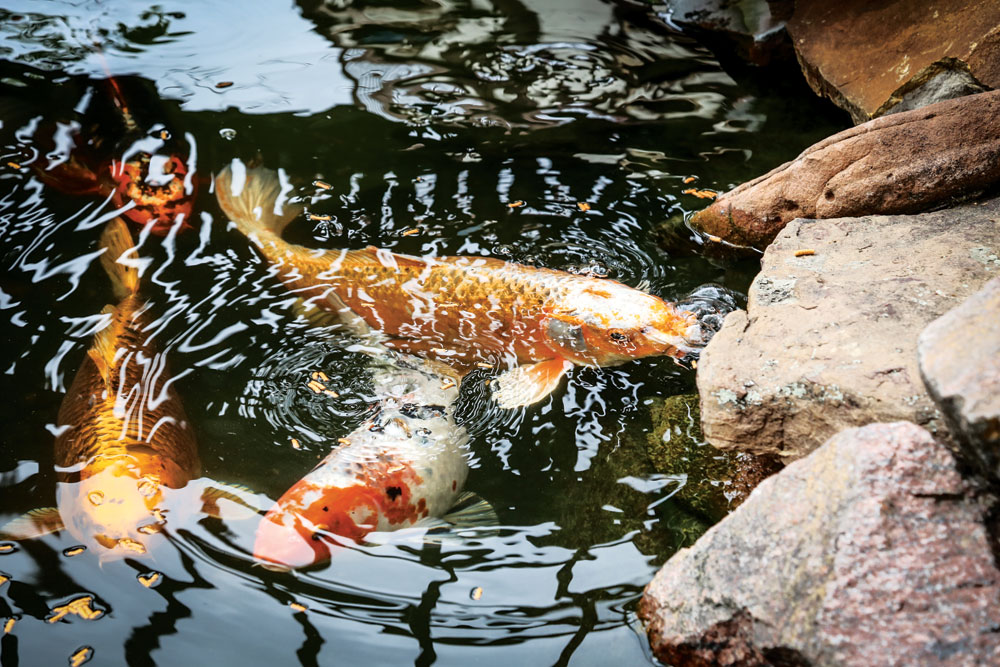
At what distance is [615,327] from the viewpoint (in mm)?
4465

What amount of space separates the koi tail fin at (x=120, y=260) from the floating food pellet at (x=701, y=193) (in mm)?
3810

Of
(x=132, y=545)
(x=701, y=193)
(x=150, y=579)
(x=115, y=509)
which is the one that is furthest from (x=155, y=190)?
(x=701, y=193)

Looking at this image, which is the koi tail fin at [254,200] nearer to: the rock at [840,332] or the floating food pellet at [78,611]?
the floating food pellet at [78,611]

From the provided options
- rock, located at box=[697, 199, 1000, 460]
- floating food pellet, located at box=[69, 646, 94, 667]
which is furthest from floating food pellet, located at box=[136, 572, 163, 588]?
rock, located at box=[697, 199, 1000, 460]

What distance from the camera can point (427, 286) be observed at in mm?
4742

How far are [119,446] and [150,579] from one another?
0.89 meters

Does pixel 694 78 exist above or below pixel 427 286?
above

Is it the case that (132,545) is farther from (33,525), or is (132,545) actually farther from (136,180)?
(136,180)

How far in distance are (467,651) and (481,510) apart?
0.74 meters

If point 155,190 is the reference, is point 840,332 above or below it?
above

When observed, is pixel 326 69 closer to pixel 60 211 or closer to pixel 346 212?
pixel 346 212

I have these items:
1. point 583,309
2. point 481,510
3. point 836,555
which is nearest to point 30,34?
point 583,309

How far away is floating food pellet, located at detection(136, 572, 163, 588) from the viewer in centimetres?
333

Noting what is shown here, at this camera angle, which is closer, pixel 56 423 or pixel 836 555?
pixel 836 555
